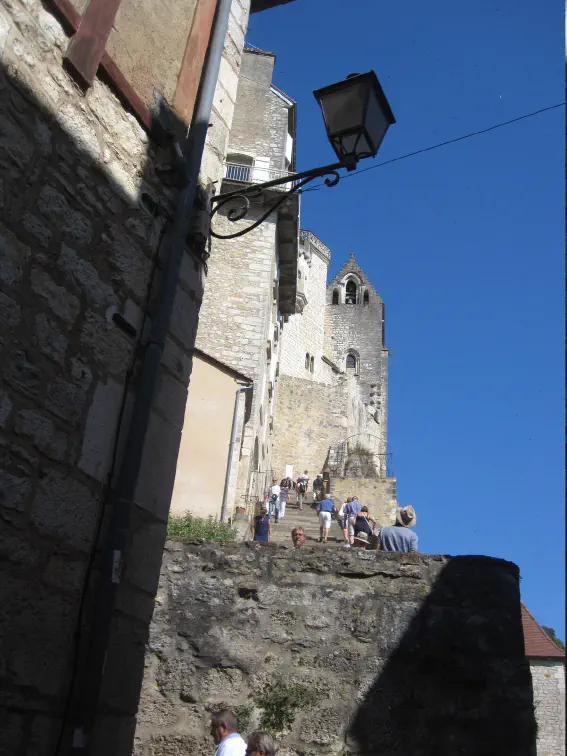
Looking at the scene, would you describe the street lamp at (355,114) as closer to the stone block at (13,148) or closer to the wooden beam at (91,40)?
the wooden beam at (91,40)

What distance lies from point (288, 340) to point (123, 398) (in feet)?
132

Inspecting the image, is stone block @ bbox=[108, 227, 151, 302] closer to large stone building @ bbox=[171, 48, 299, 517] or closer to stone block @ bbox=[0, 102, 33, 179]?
stone block @ bbox=[0, 102, 33, 179]

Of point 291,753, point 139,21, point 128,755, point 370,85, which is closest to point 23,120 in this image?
point 139,21

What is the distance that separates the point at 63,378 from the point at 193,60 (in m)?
2.31

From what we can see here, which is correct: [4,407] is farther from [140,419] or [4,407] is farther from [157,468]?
[157,468]

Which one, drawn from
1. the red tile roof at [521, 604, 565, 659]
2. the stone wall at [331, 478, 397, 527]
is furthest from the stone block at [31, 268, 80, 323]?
the stone wall at [331, 478, 397, 527]

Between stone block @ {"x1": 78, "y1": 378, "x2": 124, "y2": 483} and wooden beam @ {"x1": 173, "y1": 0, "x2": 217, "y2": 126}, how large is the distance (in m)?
1.77

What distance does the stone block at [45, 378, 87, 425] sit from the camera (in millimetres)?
2850

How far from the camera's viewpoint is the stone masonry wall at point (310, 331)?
142 feet

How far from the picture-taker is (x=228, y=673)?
4.44 m

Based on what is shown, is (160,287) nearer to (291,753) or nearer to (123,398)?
(123,398)

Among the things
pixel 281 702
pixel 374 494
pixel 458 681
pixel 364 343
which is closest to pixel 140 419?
pixel 281 702

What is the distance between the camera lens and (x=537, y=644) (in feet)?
62.6

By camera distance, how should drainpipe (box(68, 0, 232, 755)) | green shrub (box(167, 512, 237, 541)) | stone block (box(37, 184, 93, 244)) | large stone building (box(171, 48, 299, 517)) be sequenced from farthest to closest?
large stone building (box(171, 48, 299, 517)) < green shrub (box(167, 512, 237, 541)) < stone block (box(37, 184, 93, 244)) < drainpipe (box(68, 0, 232, 755))
